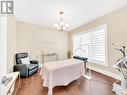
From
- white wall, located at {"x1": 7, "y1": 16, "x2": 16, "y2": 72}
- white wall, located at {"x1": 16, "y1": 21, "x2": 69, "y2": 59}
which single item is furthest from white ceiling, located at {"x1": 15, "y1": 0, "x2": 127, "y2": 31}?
white wall, located at {"x1": 16, "y1": 21, "x2": 69, "y2": 59}

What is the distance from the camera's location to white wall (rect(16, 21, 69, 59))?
5.20 meters

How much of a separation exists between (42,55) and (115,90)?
14.6ft

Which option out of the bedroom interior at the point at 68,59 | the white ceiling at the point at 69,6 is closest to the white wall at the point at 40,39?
the bedroom interior at the point at 68,59

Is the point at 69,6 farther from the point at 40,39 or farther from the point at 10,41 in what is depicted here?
the point at 40,39

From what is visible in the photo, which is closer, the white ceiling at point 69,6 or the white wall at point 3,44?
the white wall at point 3,44

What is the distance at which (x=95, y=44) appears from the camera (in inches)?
181

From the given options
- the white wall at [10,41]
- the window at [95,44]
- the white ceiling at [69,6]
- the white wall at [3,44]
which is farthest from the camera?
the window at [95,44]

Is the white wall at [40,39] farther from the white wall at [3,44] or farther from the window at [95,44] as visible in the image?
the white wall at [3,44]

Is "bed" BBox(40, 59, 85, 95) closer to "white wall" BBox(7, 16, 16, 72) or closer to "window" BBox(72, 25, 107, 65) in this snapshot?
"window" BBox(72, 25, 107, 65)

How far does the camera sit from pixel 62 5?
3416 mm

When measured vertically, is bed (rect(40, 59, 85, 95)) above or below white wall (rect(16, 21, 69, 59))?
below

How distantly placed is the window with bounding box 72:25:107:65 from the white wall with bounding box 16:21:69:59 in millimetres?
1495

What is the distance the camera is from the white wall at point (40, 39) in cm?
520

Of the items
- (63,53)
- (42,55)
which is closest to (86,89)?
(42,55)
